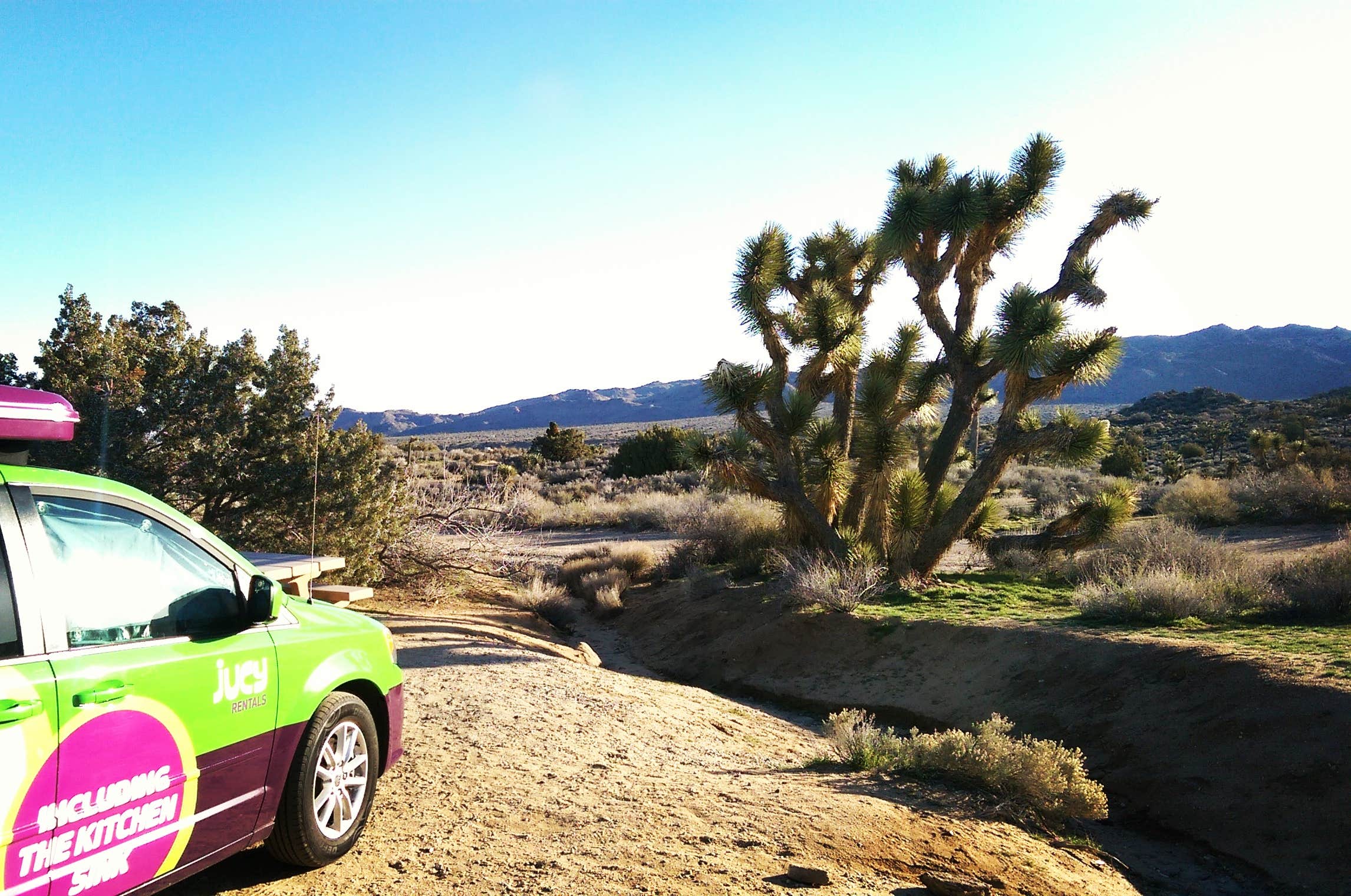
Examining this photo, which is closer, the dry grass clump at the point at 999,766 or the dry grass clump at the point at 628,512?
the dry grass clump at the point at 999,766

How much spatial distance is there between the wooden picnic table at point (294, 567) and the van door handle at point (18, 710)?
211 centimetres

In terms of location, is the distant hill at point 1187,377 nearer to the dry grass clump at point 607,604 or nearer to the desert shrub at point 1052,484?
the desert shrub at point 1052,484

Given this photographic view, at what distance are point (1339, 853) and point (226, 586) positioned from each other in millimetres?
8256

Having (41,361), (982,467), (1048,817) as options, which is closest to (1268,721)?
(1048,817)

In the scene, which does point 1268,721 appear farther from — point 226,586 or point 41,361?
point 41,361

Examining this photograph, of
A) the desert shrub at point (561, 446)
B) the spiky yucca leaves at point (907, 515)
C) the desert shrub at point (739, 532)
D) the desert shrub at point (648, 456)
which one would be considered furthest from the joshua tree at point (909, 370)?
the desert shrub at point (561, 446)

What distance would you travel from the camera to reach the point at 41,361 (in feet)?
40.7

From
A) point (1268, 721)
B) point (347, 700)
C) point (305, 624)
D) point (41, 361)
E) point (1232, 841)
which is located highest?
point (41, 361)

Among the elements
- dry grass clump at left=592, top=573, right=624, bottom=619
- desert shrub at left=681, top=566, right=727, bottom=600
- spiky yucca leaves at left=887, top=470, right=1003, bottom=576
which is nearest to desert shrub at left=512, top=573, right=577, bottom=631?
dry grass clump at left=592, top=573, right=624, bottom=619

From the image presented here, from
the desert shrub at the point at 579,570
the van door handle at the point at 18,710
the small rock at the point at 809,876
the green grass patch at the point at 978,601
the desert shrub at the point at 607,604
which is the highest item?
the van door handle at the point at 18,710

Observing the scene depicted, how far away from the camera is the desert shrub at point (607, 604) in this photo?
19.5 metres

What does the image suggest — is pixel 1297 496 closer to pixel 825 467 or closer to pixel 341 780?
pixel 825 467

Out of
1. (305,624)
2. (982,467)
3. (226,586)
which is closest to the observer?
(226,586)

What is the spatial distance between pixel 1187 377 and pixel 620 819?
120225 millimetres
